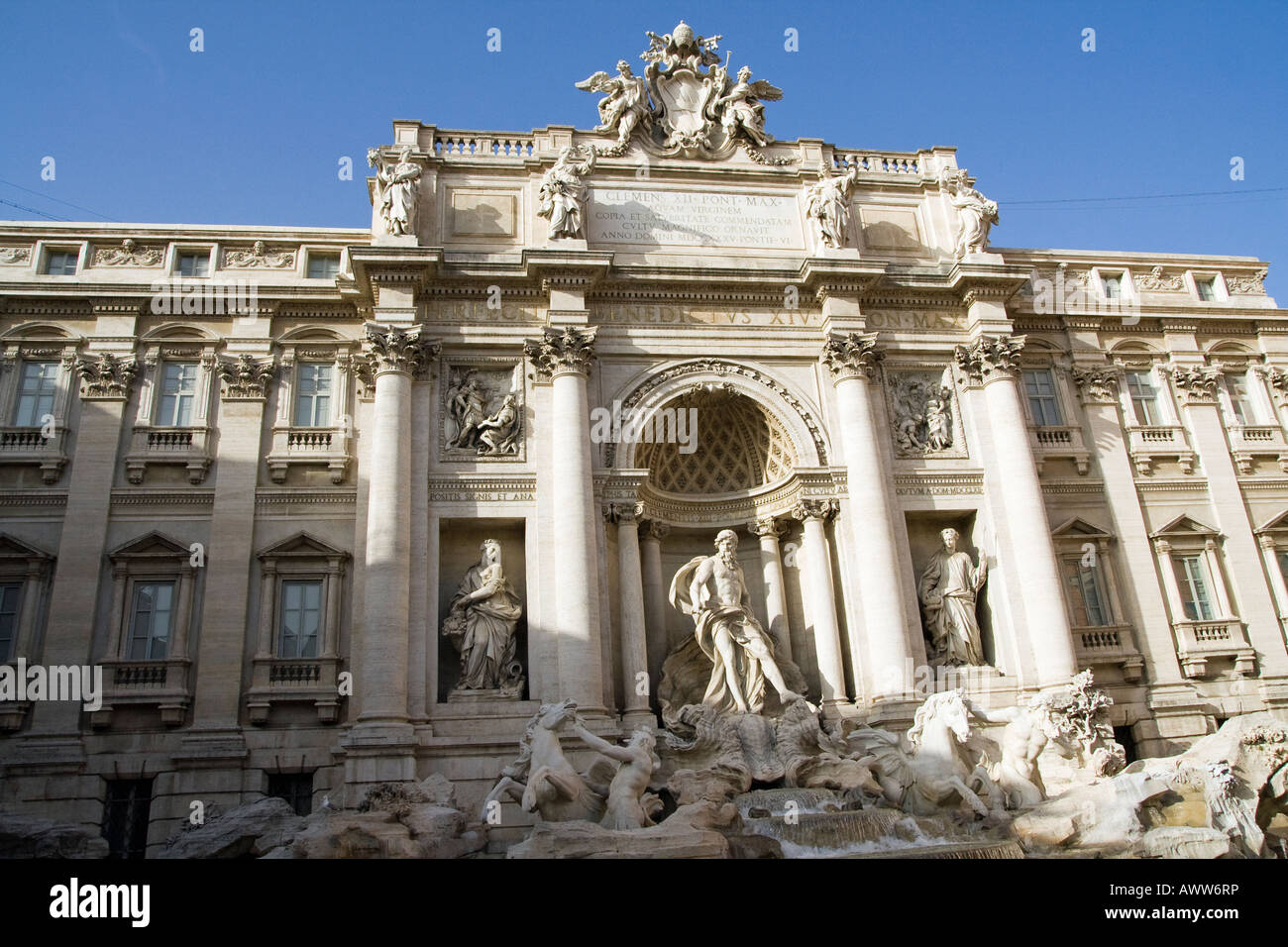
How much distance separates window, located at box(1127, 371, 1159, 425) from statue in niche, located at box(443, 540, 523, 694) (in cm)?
1597

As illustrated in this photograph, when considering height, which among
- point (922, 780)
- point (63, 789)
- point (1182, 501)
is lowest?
point (922, 780)

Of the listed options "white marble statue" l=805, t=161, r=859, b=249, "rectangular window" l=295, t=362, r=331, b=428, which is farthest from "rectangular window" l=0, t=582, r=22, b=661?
"white marble statue" l=805, t=161, r=859, b=249

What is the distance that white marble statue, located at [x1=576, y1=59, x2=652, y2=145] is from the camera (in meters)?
23.8

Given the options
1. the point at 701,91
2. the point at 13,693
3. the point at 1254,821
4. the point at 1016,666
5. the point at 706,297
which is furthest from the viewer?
the point at 701,91

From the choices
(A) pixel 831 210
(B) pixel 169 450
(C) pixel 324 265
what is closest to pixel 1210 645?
(A) pixel 831 210

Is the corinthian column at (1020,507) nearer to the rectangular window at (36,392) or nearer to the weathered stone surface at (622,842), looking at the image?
the weathered stone surface at (622,842)

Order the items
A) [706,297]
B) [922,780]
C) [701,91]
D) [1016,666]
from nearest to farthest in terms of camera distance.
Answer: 1. [922,780]
2. [1016,666]
3. [706,297]
4. [701,91]

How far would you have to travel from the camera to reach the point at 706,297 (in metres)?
22.5

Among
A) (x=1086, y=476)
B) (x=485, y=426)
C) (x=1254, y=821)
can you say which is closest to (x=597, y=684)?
(x=485, y=426)

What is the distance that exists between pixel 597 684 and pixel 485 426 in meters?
5.90

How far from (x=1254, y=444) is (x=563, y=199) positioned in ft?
58.7

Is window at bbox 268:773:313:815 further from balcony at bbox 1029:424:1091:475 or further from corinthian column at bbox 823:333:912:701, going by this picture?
balcony at bbox 1029:424:1091:475

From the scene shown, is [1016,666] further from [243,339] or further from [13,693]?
[13,693]

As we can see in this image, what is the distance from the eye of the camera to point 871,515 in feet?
68.3
